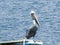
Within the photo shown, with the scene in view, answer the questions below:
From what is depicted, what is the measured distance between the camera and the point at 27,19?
28.3ft

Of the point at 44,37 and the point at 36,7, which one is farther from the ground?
the point at 36,7

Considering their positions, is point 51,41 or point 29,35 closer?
point 29,35

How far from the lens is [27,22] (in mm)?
8578

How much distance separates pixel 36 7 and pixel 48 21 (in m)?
0.45

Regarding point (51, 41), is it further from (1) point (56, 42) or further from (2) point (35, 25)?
(2) point (35, 25)

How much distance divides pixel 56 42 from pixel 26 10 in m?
1.09

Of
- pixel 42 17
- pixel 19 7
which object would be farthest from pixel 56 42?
pixel 19 7

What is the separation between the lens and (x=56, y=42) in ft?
27.0

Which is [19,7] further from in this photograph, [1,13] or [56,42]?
[56,42]

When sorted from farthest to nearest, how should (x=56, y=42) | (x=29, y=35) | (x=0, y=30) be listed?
(x=0, y=30) < (x=56, y=42) < (x=29, y=35)

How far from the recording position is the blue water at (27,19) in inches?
327

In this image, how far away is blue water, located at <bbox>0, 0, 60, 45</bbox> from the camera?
8.30m

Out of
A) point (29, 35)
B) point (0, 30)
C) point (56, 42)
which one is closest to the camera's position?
point (29, 35)

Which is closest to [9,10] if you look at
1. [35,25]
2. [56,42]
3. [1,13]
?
[1,13]
